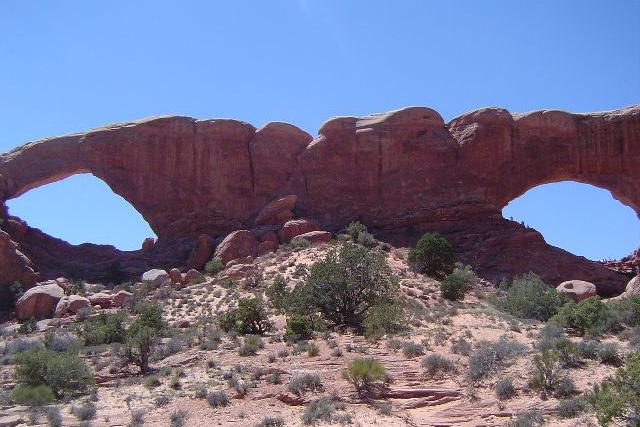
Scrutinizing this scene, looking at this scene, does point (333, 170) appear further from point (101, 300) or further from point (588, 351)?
point (588, 351)

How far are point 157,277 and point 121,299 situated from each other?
149 inches

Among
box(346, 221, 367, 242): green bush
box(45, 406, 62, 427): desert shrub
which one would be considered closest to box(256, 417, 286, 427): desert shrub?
box(45, 406, 62, 427): desert shrub

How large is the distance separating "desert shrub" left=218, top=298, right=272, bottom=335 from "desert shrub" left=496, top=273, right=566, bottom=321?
9.87 meters

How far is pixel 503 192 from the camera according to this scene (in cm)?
4128

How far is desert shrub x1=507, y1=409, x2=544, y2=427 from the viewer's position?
1363cm

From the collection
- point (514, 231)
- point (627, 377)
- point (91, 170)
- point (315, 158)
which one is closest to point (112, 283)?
point (91, 170)

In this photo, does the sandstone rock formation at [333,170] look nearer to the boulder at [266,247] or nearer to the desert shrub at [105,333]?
the boulder at [266,247]

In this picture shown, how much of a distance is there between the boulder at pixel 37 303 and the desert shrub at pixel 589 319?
24.2 metres

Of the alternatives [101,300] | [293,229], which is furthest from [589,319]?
[101,300]

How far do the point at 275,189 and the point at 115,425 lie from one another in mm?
29281

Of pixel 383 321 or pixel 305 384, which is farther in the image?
pixel 383 321

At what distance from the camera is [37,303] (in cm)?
3338

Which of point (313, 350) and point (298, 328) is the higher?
point (298, 328)

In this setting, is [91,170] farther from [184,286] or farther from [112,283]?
[184,286]
